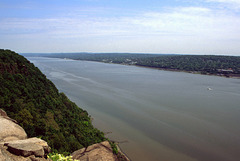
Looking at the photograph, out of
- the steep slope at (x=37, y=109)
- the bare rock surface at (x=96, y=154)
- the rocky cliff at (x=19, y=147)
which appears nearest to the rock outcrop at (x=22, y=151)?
the rocky cliff at (x=19, y=147)

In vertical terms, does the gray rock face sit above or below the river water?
above

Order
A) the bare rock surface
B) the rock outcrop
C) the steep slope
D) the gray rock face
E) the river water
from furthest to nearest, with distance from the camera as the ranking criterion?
the river water, the steep slope, the bare rock surface, the gray rock face, the rock outcrop

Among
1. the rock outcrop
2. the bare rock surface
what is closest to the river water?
the bare rock surface

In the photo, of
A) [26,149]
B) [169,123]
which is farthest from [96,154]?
[169,123]

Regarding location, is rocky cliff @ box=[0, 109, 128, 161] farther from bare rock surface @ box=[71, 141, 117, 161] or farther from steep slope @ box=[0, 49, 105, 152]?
steep slope @ box=[0, 49, 105, 152]

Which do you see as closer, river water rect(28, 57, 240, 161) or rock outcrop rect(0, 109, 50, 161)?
rock outcrop rect(0, 109, 50, 161)

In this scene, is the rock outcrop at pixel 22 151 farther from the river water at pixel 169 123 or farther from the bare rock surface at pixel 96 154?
the river water at pixel 169 123

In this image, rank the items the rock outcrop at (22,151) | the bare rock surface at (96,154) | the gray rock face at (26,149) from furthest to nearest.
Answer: the bare rock surface at (96,154), the gray rock face at (26,149), the rock outcrop at (22,151)

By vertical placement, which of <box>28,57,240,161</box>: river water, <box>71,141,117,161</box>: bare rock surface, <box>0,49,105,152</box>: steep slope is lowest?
<box>28,57,240,161</box>: river water
